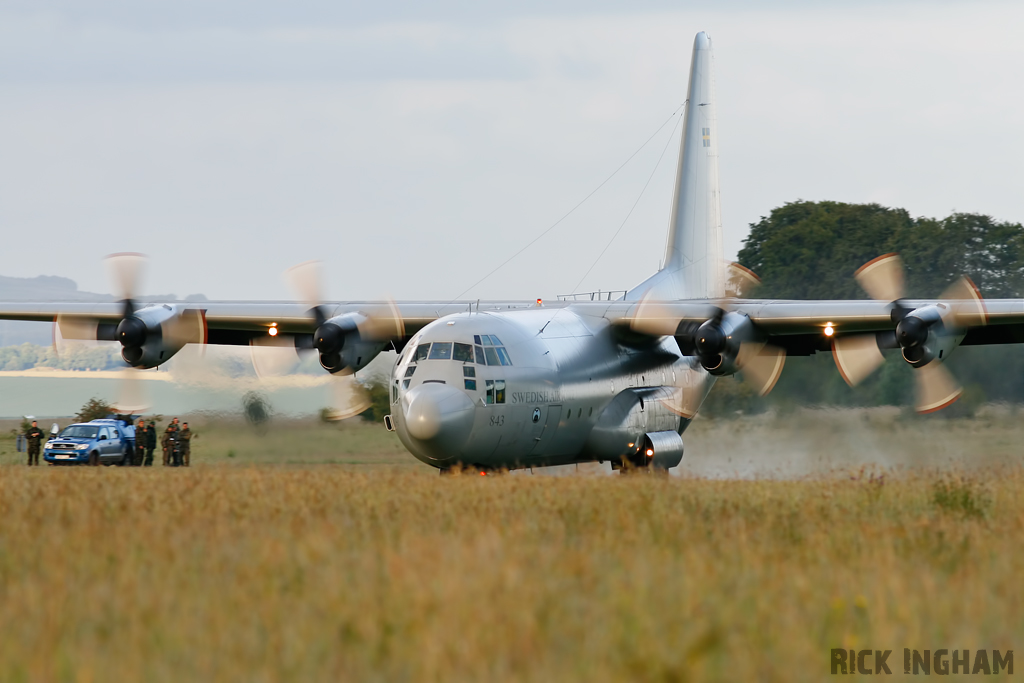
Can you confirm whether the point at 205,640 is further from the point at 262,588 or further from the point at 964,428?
the point at 964,428

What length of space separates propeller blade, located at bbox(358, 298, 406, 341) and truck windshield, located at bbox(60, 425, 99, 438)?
515 inches

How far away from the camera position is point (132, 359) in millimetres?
23875

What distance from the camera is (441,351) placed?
62.8 feet

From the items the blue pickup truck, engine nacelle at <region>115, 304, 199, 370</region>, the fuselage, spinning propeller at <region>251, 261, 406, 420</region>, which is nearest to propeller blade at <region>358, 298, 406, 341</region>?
spinning propeller at <region>251, 261, 406, 420</region>

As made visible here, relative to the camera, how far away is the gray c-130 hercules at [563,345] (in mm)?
19109

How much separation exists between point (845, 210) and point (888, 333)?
116 feet

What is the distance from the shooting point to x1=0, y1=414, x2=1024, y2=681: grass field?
579 cm

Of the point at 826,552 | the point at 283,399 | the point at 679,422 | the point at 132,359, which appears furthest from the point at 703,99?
the point at 826,552

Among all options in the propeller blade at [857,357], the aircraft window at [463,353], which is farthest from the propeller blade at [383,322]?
the propeller blade at [857,357]

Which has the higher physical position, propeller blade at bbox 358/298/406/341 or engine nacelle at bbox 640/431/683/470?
propeller blade at bbox 358/298/406/341

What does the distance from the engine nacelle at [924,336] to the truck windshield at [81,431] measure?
22.8m

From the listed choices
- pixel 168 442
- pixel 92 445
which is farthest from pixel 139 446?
pixel 168 442

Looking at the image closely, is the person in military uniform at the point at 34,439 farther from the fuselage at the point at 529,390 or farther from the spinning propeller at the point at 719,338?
the spinning propeller at the point at 719,338

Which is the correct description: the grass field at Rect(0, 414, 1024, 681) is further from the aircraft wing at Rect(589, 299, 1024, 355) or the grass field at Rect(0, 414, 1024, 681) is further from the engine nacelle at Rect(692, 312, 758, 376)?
the aircraft wing at Rect(589, 299, 1024, 355)
